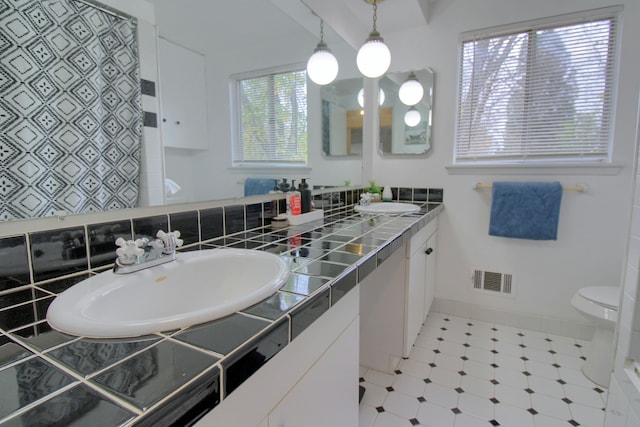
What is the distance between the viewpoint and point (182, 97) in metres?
1.16

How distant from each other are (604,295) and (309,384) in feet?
6.09

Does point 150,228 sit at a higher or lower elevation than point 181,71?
lower

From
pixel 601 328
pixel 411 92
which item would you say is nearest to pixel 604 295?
pixel 601 328

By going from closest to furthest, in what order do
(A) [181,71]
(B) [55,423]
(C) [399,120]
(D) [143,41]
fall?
(B) [55,423], (D) [143,41], (A) [181,71], (C) [399,120]

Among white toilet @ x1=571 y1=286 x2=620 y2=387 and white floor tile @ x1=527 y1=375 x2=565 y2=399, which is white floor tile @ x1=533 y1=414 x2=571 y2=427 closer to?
white floor tile @ x1=527 y1=375 x2=565 y2=399

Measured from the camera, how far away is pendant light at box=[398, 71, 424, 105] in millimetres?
2420

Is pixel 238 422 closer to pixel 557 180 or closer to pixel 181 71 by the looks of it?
pixel 181 71

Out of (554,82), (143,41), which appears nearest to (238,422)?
(143,41)

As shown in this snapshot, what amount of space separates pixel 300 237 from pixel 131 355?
0.87 m

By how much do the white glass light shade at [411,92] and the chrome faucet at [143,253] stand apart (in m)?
2.04

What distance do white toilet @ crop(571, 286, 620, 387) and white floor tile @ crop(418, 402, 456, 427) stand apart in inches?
34.8

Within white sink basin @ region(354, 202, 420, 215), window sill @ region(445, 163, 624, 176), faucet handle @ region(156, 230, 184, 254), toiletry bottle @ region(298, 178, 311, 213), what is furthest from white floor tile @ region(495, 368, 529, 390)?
faucet handle @ region(156, 230, 184, 254)

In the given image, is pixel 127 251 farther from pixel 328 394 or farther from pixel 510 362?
pixel 510 362

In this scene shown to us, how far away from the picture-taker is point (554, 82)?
2.06 m
